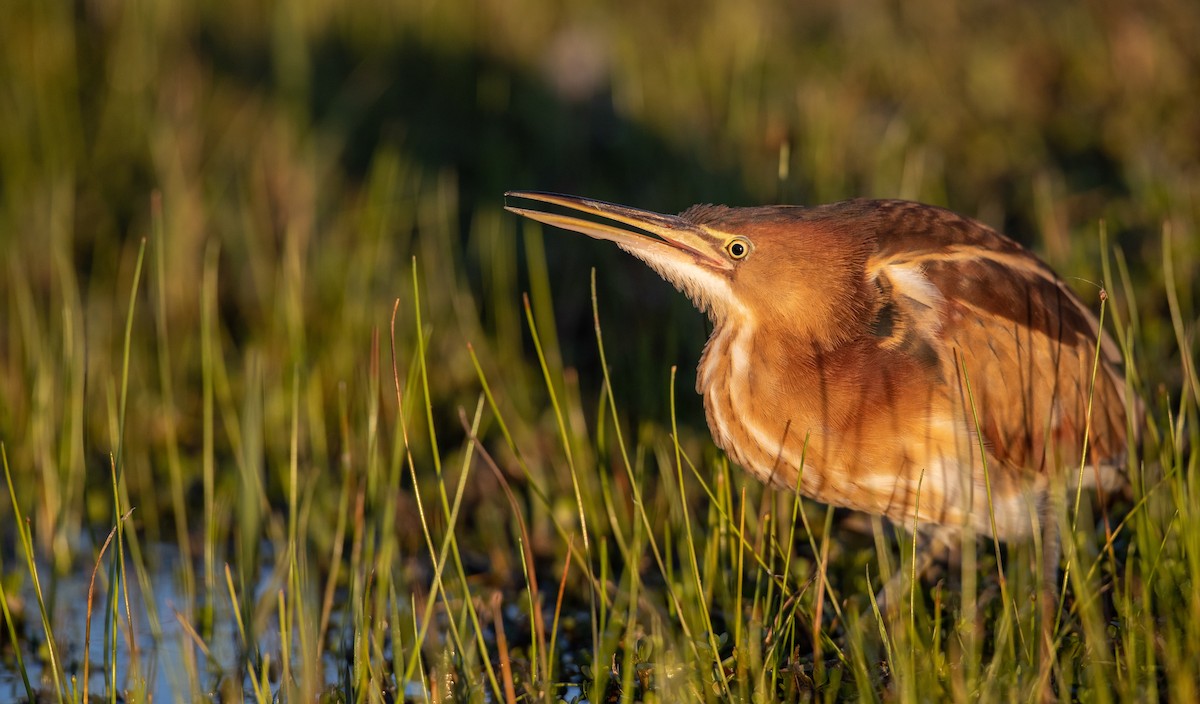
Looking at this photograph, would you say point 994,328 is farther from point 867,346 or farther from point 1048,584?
point 1048,584

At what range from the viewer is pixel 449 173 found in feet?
17.6

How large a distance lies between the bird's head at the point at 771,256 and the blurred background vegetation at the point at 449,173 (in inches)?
18.6

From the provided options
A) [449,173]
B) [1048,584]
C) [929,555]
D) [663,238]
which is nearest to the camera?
[1048,584]

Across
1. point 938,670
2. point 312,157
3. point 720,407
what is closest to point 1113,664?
point 938,670

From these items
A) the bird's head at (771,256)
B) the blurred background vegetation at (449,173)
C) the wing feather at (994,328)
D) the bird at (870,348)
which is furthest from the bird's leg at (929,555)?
the blurred background vegetation at (449,173)

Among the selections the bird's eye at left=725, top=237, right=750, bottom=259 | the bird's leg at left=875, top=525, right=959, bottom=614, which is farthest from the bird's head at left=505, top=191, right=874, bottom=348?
the bird's leg at left=875, top=525, right=959, bottom=614

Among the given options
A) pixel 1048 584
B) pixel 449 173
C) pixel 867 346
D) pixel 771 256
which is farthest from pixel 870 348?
pixel 449 173

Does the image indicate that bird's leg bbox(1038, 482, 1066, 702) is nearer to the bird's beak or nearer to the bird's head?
the bird's head

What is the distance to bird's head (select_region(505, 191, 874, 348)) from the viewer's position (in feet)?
9.00

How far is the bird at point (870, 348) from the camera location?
8.95 feet

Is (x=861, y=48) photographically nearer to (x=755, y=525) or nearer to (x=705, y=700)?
(x=755, y=525)

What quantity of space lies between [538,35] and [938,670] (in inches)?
179

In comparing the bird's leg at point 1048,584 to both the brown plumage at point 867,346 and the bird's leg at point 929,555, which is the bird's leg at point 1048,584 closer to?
the brown plumage at point 867,346

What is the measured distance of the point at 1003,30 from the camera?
599 centimetres
